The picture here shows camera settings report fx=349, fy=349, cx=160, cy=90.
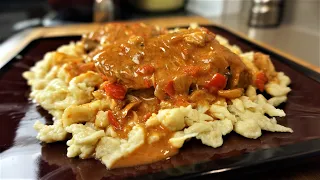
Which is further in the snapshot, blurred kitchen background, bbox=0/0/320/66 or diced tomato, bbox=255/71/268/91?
blurred kitchen background, bbox=0/0/320/66

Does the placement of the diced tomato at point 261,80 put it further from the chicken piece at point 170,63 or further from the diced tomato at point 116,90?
the diced tomato at point 116,90

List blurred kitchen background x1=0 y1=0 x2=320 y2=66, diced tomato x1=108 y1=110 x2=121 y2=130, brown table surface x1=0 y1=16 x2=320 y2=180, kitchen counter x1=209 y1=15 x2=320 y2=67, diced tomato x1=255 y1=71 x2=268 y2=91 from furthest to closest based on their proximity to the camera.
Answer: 1. blurred kitchen background x1=0 y1=0 x2=320 y2=66
2. kitchen counter x1=209 y1=15 x2=320 y2=67
3. diced tomato x1=255 y1=71 x2=268 y2=91
4. diced tomato x1=108 y1=110 x2=121 y2=130
5. brown table surface x1=0 y1=16 x2=320 y2=180

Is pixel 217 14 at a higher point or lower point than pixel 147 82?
higher

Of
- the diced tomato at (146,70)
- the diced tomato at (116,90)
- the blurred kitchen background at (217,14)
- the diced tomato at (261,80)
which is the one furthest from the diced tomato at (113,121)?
the blurred kitchen background at (217,14)

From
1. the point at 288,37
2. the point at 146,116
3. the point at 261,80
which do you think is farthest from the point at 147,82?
the point at 288,37

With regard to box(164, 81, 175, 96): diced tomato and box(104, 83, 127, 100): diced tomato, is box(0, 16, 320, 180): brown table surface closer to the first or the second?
box(164, 81, 175, 96): diced tomato

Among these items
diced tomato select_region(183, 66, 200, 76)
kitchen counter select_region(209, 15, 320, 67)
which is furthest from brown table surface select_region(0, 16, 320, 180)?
diced tomato select_region(183, 66, 200, 76)

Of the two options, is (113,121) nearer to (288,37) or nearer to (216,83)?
(216,83)

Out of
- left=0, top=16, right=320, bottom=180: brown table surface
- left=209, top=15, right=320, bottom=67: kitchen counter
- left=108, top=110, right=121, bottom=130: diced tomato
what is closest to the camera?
left=0, top=16, right=320, bottom=180: brown table surface
